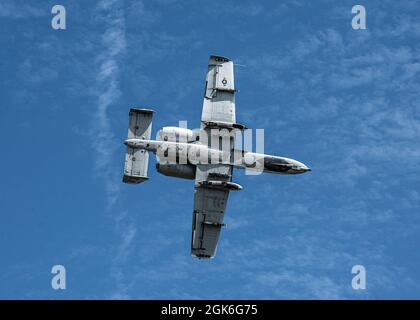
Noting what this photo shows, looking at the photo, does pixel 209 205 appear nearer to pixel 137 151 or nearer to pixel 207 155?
pixel 207 155

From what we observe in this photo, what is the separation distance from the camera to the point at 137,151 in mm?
93312

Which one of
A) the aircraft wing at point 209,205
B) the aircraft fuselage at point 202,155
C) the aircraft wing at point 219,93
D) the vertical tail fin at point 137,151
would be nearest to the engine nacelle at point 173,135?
the aircraft fuselage at point 202,155

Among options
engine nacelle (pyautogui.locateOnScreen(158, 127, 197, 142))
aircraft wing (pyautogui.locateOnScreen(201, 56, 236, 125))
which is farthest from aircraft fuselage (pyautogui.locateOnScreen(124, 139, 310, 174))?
aircraft wing (pyautogui.locateOnScreen(201, 56, 236, 125))

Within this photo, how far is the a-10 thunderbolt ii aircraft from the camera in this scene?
92.4 m

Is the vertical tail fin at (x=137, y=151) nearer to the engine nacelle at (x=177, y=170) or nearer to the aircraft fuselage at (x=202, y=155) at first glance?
the aircraft fuselage at (x=202, y=155)

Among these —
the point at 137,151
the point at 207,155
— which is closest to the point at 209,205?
the point at 207,155

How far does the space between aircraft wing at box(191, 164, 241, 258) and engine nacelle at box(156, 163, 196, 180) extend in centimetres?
83

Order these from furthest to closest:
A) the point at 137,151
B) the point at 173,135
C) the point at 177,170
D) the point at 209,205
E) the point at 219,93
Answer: the point at 219,93 → the point at 209,205 → the point at 137,151 → the point at 177,170 → the point at 173,135

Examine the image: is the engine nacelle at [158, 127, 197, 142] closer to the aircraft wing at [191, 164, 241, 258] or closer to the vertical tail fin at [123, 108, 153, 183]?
the vertical tail fin at [123, 108, 153, 183]

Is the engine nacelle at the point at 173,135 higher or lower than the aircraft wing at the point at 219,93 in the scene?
lower

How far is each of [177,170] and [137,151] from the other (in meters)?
4.98

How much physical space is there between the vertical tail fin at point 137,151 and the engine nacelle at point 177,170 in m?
2.06

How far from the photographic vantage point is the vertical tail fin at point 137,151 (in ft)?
306

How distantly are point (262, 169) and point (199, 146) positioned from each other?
7.73 metres
